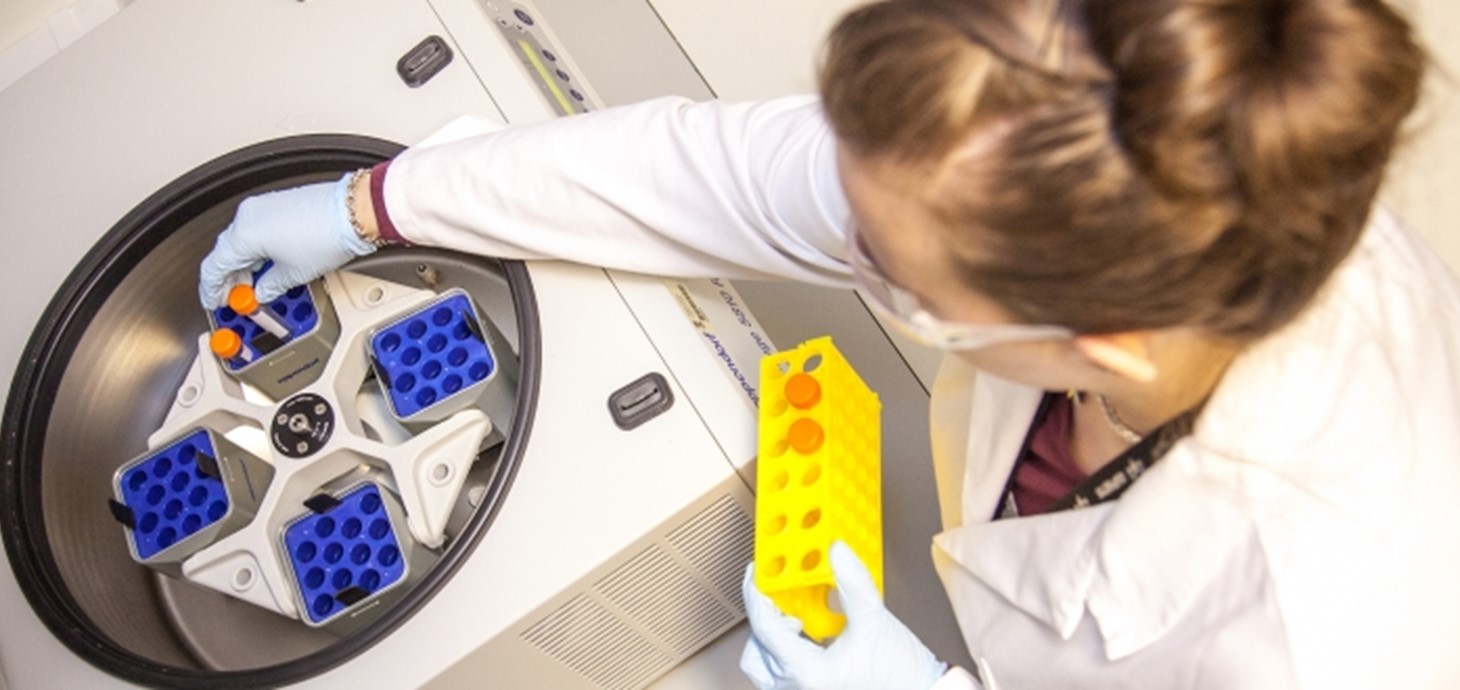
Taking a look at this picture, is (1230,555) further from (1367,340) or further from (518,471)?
(518,471)

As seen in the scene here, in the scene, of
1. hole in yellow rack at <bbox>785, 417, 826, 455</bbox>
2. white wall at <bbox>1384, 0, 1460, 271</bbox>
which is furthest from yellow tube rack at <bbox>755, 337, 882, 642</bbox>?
white wall at <bbox>1384, 0, 1460, 271</bbox>

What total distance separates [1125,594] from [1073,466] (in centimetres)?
15

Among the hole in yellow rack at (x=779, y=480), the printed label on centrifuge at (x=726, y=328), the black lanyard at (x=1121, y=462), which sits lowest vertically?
the black lanyard at (x=1121, y=462)

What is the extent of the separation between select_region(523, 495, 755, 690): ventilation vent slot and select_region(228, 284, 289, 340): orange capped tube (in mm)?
452

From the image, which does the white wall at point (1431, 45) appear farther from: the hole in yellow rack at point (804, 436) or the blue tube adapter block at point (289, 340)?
the hole in yellow rack at point (804, 436)

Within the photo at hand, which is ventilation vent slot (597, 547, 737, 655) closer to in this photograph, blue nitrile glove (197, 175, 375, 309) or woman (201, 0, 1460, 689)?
woman (201, 0, 1460, 689)

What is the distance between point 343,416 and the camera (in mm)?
1130

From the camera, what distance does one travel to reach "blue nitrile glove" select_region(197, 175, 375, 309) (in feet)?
3.64

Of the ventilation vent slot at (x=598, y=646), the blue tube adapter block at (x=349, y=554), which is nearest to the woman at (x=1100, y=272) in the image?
the ventilation vent slot at (x=598, y=646)

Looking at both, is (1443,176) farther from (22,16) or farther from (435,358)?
(22,16)

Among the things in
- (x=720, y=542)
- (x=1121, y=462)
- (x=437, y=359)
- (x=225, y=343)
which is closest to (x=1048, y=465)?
(x=1121, y=462)

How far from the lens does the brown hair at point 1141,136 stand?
0.51 m

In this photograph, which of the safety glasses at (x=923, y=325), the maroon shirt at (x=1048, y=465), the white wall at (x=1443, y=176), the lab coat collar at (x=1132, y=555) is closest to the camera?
the safety glasses at (x=923, y=325)

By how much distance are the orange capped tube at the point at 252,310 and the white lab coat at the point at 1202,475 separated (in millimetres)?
309
